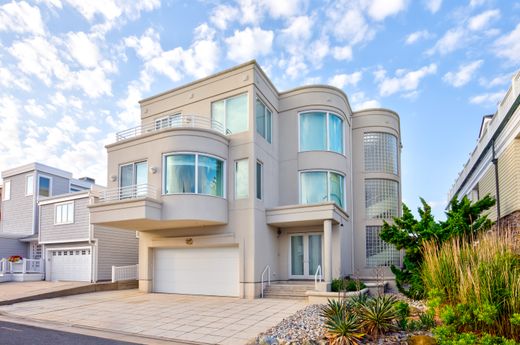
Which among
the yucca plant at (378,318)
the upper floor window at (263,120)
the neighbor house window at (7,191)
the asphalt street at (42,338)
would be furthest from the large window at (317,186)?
the neighbor house window at (7,191)

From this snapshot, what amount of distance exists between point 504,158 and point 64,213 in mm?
21899

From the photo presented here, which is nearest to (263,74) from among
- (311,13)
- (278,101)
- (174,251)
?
(278,101)

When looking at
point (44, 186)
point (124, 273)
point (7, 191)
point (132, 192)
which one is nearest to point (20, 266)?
point (44, 186)

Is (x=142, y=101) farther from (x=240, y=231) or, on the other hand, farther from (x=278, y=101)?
(x=240, y=231)

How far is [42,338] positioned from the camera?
27.3 feet

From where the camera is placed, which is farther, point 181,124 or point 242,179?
point 181,124

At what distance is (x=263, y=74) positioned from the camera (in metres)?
16.1

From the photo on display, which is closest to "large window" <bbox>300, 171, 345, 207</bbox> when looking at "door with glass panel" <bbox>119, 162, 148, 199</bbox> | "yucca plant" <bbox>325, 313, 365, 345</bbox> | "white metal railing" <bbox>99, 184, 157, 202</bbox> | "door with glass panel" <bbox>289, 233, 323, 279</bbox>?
"door with glass panel" <bbox>289, 233, 323, 279</bbox>

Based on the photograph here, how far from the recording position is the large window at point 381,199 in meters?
19.1

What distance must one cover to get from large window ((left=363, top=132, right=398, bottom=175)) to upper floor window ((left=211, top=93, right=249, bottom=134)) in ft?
25.3

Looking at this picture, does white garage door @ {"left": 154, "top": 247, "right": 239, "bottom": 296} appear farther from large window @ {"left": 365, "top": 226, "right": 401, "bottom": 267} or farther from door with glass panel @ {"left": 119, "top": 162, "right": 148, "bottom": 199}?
large window @ {"left": 365, "top": 226, "right": 401, "bottom": 267}

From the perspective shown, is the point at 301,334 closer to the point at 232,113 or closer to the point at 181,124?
the point at 232,113

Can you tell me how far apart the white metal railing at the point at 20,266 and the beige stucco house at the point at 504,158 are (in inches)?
933

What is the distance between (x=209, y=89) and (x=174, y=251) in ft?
23.9
